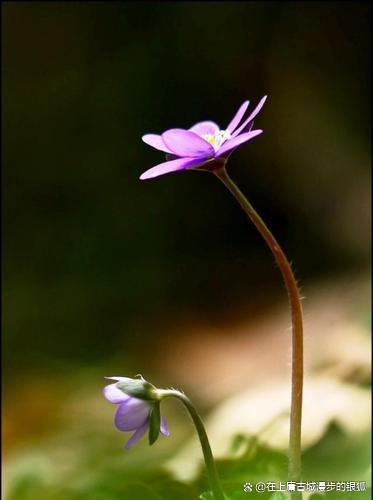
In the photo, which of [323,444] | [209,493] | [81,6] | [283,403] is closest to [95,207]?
[81,6]

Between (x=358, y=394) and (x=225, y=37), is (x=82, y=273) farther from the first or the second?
(x=358, y=394)

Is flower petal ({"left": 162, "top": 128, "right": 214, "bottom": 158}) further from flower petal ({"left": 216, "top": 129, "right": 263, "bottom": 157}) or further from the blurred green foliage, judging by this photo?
the blurred green foliage

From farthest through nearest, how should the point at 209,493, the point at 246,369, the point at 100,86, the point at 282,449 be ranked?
the point at 100,86 → the point at 246,369 → the point at 282,449 → the point at 209,493

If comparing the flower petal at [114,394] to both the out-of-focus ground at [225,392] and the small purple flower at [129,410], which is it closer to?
the small purple flower at [129,410]

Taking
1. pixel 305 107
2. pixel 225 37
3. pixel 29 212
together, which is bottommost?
pixel 29 212

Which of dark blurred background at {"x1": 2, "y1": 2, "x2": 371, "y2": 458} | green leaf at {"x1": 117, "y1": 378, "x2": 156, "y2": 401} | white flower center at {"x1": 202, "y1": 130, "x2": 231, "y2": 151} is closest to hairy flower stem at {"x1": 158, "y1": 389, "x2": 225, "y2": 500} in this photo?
green leaf at {"x1": 117, "y1": 378, "x2": 156, "y2": 401}

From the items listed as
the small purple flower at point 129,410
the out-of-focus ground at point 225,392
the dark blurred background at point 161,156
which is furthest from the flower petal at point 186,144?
the dark blurred background at point 161,156
